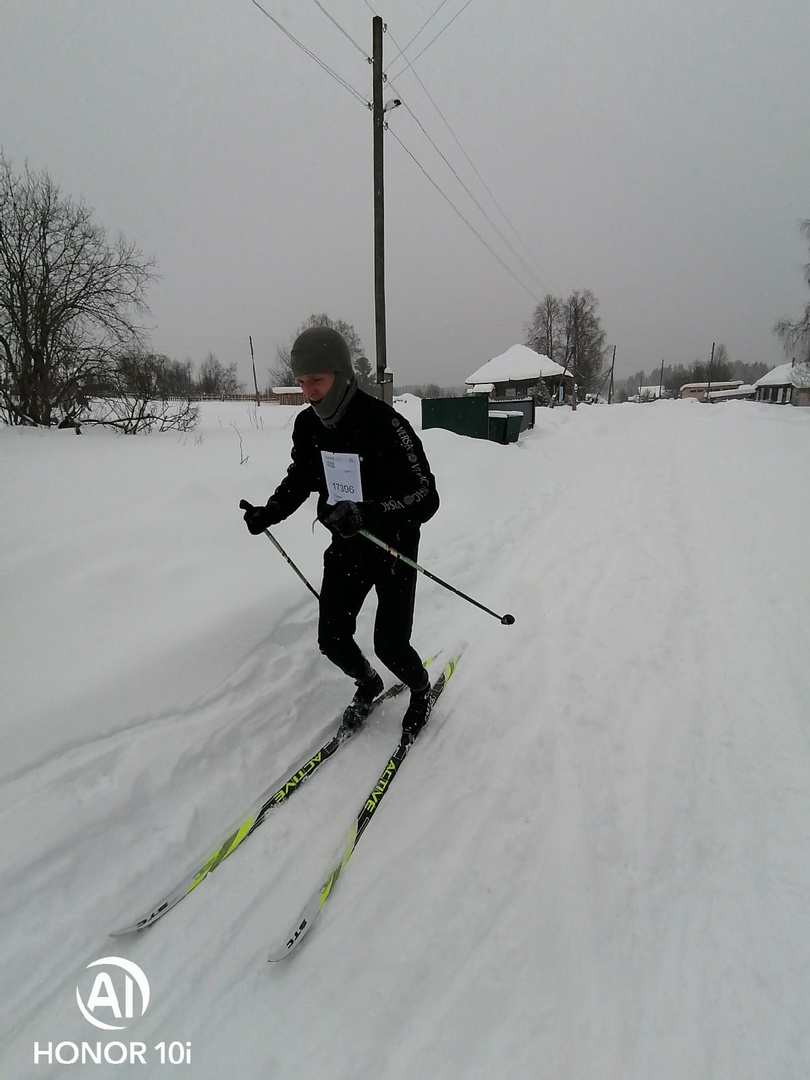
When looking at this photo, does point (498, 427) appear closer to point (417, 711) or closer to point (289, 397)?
point (417, 711)

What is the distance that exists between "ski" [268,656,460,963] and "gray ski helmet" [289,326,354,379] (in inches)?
82.0

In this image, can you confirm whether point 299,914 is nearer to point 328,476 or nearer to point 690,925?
point 690,925

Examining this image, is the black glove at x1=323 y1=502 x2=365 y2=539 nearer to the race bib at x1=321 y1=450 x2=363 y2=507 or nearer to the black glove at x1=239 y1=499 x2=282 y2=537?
the race bib at x1=321 y1=450 x2=363 y2=507

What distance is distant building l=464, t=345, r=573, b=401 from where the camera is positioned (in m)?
39.9

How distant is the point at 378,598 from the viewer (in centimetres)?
258

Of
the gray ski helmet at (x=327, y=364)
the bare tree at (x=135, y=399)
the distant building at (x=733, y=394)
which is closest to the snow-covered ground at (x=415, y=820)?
the gray ski helmet at (x=327, y=364)

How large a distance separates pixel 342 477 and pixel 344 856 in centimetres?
180

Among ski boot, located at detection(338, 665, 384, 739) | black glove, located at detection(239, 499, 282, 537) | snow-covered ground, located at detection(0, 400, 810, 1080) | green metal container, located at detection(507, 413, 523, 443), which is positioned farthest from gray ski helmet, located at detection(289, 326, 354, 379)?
green metal container, located at detection(507, 413, 523, 443)

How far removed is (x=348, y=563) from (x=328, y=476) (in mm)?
491

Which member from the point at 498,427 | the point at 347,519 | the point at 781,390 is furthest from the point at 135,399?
the point at 781,390

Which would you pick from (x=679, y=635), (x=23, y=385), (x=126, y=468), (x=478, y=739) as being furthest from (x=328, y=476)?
(x=23, y=385)

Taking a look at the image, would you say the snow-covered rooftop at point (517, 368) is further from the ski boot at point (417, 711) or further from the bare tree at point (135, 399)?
the ski boot at point (417, 711)

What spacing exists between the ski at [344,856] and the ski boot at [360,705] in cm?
30

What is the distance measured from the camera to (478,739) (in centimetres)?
279
